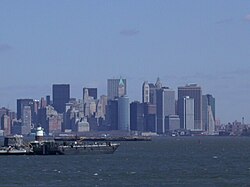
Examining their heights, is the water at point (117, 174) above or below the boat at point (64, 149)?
below

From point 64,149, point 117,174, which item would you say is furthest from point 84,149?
point 117,174


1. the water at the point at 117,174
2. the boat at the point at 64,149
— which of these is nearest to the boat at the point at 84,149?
the boat at the point at 64,149

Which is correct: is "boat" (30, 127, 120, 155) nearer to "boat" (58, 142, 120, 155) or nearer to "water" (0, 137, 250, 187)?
"boat" (58, 142, 120, 155)

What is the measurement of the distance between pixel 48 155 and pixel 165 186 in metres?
80.9

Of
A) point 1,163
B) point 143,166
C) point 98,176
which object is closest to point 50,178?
point 98,176

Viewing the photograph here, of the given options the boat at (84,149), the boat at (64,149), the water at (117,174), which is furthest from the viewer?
the boat at (84,149)

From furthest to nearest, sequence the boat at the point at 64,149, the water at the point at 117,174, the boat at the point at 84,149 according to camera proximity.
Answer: the boat at the point at 84,149
the boat at the point at 64,149
the water at the point at 117,174

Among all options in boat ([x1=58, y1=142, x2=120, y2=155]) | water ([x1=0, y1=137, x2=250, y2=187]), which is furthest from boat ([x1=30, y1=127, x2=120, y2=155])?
water ([x1=0, y1=137, x2=250, y2=187])

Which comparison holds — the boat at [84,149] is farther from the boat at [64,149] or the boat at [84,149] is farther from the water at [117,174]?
the water at [117,174]

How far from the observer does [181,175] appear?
359 feet

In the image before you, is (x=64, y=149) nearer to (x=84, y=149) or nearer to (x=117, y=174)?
(x=84, y=149)

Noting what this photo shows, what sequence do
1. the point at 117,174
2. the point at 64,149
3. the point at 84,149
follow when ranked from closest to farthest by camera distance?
the point at 117,174, the point at 64,149, the point at 84,149

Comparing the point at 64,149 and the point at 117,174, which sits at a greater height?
the point at 64,149

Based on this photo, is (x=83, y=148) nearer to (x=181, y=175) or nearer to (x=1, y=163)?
(x=1, y=163)
